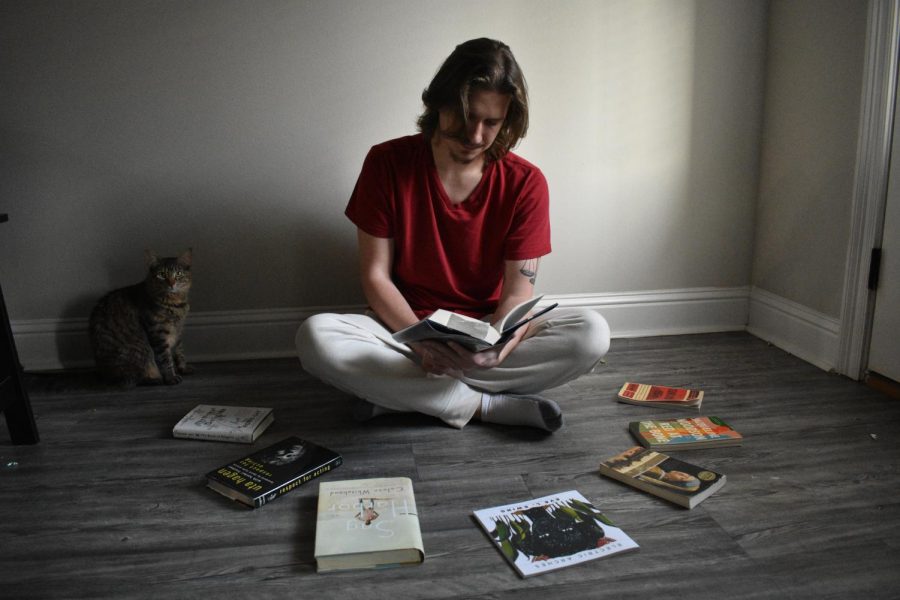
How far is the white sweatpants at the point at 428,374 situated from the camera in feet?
5.92

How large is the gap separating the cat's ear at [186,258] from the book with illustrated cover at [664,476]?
5.01 feet

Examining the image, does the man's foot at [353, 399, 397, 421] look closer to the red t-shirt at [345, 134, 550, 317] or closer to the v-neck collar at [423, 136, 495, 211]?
the red t-shirt at [345, 134, 550, 317]

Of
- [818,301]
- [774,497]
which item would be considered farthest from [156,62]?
[818,301]

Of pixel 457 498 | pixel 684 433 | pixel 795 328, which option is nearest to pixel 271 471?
pixel 457 498

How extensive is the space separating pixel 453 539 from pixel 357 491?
242 millimetres

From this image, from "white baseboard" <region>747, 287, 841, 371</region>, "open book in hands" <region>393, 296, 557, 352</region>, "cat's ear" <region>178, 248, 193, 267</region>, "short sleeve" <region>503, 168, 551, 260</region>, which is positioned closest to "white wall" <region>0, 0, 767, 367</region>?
"cat's ear" <region>178, 248, 193, 267</region>

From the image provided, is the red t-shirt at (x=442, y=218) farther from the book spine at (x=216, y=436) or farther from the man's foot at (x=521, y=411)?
the book spine at (x=216, y=436)

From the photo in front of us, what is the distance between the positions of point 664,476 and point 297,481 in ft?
2.80

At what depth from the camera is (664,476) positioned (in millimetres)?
1543

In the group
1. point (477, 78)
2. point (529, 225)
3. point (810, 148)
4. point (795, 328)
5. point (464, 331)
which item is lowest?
point (795, 328)

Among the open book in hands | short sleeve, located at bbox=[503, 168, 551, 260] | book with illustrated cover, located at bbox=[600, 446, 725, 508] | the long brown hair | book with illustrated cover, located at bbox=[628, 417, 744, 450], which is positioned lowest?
book with illustrated cover, located at bbox=[628, 417, 744, 450]

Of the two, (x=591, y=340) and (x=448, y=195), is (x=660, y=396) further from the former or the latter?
(x=448, y=195)

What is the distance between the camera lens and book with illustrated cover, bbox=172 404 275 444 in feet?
5.98

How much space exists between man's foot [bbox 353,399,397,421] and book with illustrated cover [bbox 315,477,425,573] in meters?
0.39
